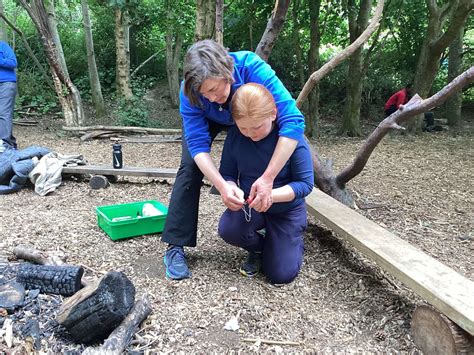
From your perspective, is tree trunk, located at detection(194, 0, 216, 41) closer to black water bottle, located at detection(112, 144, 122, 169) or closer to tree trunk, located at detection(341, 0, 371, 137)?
black water bottle, located at detection(112, 144, 122, 169)

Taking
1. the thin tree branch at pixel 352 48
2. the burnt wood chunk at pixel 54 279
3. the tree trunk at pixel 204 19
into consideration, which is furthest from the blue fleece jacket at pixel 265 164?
the tree trunk at pixel 204 19

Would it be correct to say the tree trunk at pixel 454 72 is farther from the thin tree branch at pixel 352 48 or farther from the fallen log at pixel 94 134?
the fallen log at pixel 94 134

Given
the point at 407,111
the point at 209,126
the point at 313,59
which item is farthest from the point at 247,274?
the point at 313,59

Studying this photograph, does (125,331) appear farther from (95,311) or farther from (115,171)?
(115,171)

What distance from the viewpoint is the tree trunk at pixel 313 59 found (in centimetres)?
770

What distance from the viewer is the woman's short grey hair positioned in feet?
6.68

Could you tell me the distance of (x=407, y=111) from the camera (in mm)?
3248

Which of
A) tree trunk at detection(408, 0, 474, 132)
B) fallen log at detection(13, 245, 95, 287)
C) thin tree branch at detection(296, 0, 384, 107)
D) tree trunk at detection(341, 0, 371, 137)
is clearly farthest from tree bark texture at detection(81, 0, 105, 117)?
fallen log at detection(13, 245, 95, 287)

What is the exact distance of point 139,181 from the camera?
479cm

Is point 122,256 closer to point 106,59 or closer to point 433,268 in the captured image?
point 433,268

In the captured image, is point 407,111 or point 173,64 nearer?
point 407,111

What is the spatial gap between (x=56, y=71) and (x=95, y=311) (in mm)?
6705

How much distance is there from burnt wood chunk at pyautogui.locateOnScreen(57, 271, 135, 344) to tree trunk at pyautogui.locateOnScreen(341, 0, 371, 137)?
700 cm

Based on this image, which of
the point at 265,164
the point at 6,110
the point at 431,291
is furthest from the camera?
the point at 6,110
